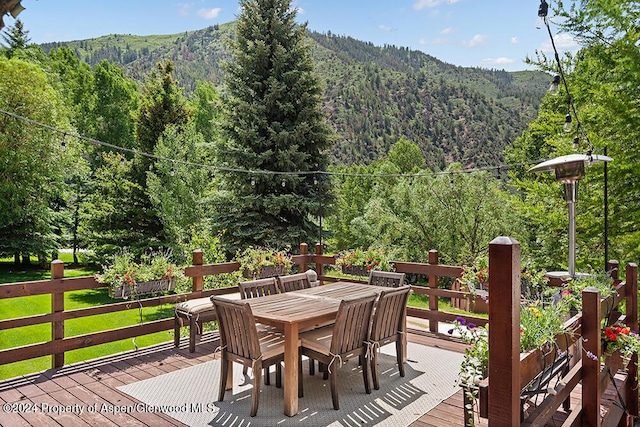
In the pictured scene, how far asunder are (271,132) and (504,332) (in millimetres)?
8801

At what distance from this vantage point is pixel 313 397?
11.5ft

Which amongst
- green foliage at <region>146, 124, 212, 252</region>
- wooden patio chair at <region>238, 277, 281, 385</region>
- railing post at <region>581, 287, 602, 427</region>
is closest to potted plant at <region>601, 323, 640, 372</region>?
railing post at <region>581, 287, 602, 427</region>

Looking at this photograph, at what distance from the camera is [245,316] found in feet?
10.2

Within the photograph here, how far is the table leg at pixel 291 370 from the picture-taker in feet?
10.4

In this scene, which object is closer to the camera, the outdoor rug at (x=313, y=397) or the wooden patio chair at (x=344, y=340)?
the outdoor rug at (x=313, y=397)

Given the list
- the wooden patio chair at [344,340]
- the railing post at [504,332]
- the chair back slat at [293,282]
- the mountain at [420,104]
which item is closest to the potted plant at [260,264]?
→ the chair back slat at [293,282]

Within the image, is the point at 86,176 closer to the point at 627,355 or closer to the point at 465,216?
the point at 465,216

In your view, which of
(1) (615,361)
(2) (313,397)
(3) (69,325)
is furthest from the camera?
(3) (69,325)

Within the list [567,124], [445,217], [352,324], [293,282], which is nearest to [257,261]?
[293,282]

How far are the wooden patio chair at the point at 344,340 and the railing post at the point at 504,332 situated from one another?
5.68 feet

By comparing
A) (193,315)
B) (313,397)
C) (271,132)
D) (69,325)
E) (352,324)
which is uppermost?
(271,132)

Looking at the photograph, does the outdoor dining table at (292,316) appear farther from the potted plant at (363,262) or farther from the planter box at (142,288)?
the potted plant at (363,262)

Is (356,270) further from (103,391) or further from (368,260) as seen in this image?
(103,391)

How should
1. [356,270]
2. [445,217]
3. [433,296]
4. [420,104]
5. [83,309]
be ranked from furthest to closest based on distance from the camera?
[420,104], [445,217], [356,270], [433,296], [83,309]
